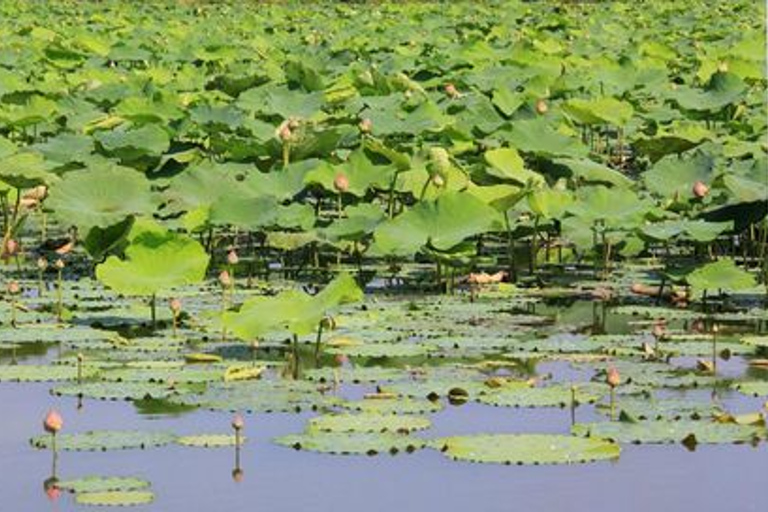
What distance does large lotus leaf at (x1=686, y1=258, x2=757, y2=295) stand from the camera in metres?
4.64

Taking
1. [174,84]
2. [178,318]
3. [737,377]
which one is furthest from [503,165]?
[174,84]

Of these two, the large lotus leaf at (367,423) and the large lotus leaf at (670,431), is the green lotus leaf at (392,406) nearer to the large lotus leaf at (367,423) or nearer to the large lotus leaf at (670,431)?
the large lotus leaf at (367,423)

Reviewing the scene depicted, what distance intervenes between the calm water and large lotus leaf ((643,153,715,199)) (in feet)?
7.34

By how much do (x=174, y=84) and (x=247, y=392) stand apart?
5.30 m

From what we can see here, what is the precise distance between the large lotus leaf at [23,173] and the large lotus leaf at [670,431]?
245 cm

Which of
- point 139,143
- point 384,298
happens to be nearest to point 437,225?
point 384,298

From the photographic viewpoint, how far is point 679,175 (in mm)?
5855

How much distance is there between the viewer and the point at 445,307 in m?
4.91

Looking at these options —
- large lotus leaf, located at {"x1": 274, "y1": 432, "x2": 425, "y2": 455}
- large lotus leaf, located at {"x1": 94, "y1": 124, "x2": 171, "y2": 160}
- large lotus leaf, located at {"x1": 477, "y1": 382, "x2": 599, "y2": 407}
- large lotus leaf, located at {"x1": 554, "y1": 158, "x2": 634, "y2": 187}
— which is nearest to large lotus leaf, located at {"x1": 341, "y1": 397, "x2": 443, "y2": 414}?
large lotus leaf, located at {"x1": 477, "y1": 382, "x2": 599, "y2": 407}

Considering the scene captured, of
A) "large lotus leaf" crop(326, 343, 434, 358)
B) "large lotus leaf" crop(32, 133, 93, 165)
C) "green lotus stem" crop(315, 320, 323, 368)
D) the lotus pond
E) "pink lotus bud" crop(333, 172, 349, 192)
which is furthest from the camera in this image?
"large lotus leaf" crop(32, 133, 93, 165)

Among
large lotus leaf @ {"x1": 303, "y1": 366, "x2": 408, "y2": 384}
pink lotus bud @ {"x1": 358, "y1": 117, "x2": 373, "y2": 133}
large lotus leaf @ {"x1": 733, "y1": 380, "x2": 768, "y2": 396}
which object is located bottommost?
large lotus leaf @ {"x1": 733, "y1": 380, "x2": 768, "y2": 396}

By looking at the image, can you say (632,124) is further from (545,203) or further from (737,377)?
(737,377)

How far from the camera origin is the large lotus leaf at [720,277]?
4.64 meters

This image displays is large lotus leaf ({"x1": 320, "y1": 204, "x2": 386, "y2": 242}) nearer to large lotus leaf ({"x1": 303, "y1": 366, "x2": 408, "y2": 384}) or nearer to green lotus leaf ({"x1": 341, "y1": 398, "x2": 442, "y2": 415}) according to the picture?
large lotus leaf ({"x1": 303, "y1": 366, "x2": 408, "y2": 384})
